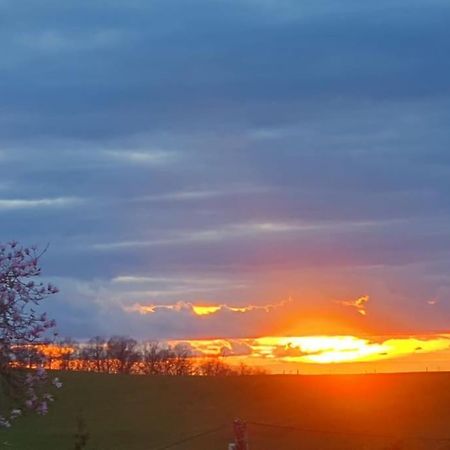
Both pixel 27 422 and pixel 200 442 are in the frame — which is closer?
pixel 200 442

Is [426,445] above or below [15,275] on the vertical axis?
below

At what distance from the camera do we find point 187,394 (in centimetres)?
7625

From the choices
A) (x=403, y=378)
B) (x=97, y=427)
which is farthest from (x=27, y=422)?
(x=403, y=378)

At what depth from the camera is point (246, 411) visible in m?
69.1

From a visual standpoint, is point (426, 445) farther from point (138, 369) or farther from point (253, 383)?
point (138, 369)

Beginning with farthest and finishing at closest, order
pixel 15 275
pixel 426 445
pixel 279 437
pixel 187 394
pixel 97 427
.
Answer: pixel 187 394
pixel 97 427
pixel 279 437
pixel 426 445
pixel 15 275

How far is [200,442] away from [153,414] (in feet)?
48.5

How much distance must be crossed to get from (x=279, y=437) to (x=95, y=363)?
77.3 m

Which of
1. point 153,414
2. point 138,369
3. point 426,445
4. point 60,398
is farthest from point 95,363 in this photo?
point 426,445

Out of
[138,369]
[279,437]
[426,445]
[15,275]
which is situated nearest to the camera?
[15,275]

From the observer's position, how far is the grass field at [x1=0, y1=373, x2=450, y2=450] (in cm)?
5679

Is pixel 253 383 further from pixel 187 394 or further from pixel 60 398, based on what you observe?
pixel 60 398

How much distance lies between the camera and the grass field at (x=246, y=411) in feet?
186

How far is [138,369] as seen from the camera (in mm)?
128500
